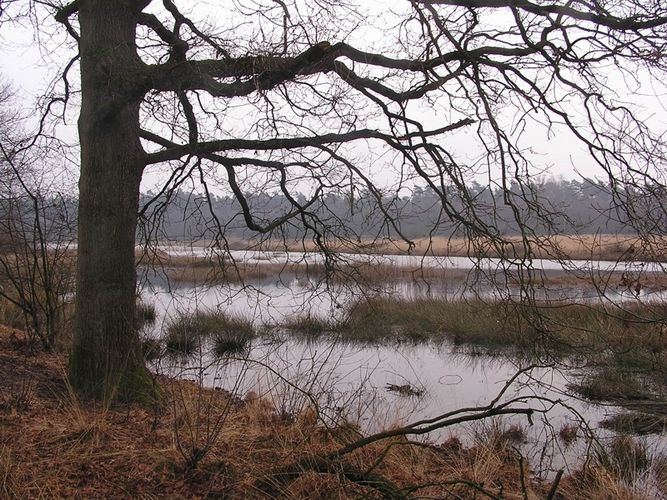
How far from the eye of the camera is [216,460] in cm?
409

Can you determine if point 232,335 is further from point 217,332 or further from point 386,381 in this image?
point 386,381

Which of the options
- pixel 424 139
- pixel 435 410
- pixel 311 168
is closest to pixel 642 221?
pixel 424 139

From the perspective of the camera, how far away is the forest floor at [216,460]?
12.3ft

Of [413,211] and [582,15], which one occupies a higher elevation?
[582,15]

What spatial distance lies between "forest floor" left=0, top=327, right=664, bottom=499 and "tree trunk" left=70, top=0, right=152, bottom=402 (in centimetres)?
A: 47

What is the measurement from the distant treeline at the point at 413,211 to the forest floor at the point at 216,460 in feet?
7.25

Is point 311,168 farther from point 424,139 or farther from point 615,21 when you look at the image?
point 615,21

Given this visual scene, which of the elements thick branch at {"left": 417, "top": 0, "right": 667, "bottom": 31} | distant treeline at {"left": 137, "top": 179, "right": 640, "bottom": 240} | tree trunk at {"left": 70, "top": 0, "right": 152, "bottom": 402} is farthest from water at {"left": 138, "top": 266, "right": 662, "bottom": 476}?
thick branch at {"left": 417, "top": 0, "right": 667, "bottom": 31}

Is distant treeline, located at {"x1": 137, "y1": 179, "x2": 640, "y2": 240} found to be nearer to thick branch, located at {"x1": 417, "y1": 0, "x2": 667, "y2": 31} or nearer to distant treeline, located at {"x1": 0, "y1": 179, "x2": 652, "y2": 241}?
distant treeline, located at {"x1": 0, "y1": 179, "x2": 652, "y2": 241}

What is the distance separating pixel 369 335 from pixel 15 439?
1062 cm

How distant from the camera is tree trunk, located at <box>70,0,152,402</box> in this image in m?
5.85

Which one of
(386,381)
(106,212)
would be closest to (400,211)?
(106,212)

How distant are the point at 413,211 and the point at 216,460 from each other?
383 centimetres

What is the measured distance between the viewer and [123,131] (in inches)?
238
